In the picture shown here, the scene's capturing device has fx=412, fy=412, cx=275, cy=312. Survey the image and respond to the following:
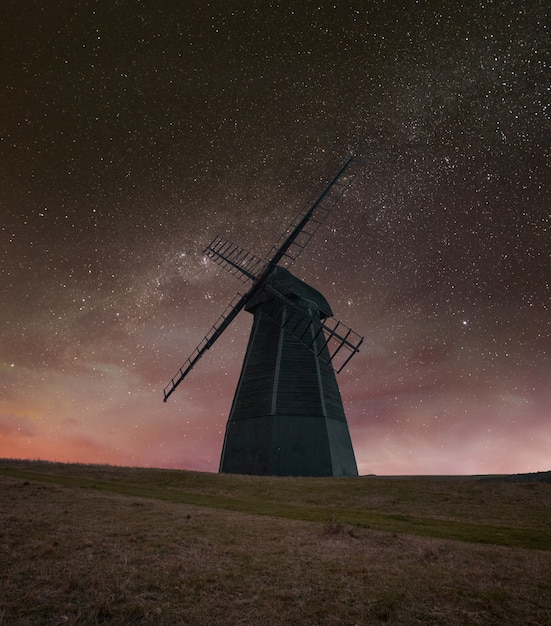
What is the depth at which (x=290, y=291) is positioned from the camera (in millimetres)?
33094

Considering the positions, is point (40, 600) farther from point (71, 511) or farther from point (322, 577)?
point (71, 511)

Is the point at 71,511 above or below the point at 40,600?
above

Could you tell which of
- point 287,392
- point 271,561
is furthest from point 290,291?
point 271,561

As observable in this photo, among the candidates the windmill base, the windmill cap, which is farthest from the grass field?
the windmill cap

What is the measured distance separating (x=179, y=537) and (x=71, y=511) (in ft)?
16.5

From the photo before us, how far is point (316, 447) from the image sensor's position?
27078 mm

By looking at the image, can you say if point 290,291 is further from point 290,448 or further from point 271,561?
point 271,561

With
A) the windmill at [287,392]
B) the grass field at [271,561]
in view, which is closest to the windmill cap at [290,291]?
the windmill at [287,392]

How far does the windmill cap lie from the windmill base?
9895mm

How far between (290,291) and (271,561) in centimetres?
2575

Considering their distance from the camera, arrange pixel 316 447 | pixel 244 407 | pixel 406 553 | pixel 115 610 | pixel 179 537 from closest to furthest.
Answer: pixel 115 610 → pixel 406 553 → pixel 179 537 → pixel 316 447 → pixel 244 407

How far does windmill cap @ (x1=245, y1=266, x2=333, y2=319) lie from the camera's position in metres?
33.5

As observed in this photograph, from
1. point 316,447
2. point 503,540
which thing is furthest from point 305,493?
point 503,540

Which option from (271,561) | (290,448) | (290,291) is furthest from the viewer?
(290,291)
